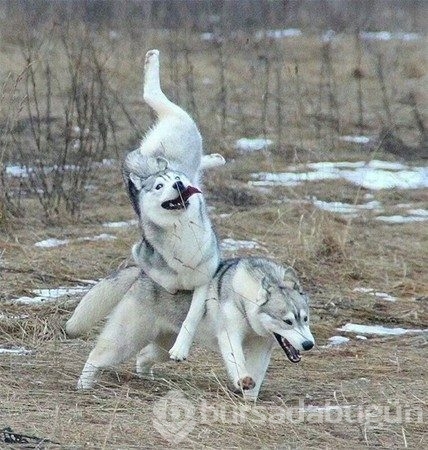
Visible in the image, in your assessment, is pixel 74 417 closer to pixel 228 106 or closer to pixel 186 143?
pixel 186 143

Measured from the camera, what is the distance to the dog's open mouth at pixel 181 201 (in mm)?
5746

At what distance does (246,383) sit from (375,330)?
81.1 inches

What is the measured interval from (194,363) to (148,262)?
0.70 metres

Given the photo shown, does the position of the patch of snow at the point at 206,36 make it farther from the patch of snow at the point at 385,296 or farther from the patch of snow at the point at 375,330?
the patch of snow at the point at 375,330

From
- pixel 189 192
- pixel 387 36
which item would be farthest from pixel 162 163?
pixel 387 36

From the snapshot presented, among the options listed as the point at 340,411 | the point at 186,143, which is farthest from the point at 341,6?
the point at 340,411

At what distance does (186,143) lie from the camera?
21.6ft

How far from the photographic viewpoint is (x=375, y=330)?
24.3ft

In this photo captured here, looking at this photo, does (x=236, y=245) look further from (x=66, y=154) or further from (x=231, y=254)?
(x=66, y=154)

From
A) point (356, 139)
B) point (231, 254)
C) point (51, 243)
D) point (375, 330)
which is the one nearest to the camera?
point (375, 330)

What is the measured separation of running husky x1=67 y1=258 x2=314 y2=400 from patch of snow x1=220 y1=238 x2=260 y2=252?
110 inches

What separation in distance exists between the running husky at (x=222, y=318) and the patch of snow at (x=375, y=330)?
165 centimetres

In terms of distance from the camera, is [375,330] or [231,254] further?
[231,254]

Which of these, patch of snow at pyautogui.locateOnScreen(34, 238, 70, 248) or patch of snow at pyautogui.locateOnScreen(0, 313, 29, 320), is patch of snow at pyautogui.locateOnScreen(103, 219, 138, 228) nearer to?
patch of snow at pyautogui.locateOnScreen(34, 238, 70, 248)
